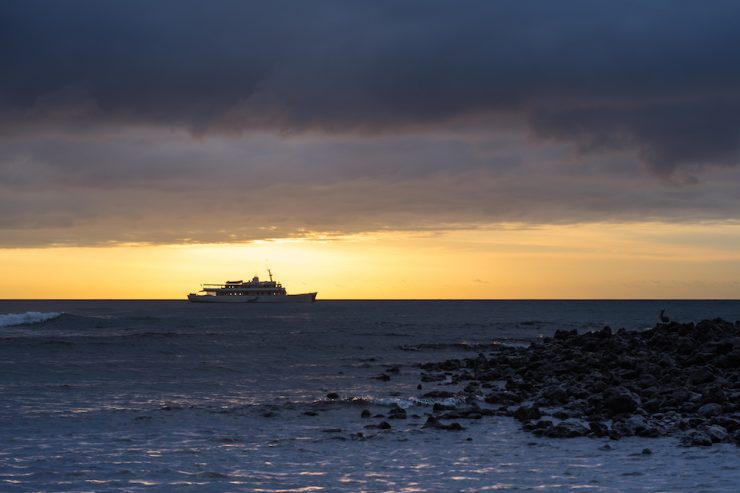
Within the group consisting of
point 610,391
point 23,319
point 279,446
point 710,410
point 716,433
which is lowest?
point 279,446

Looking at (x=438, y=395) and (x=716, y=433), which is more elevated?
(x=716, y=433)

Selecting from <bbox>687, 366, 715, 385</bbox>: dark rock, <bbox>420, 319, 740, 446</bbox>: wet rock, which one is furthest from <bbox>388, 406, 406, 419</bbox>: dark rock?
<bbox>687, 366, 715, 385</bbox>: dark rock

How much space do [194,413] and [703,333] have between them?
2693cm

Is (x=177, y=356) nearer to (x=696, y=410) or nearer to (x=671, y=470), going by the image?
(x=696, y=410)

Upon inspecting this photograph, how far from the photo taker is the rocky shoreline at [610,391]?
59.5ft

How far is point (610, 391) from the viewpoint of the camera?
2133 cm

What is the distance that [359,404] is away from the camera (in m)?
24.7

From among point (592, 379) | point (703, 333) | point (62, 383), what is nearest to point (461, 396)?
point (592, 379)

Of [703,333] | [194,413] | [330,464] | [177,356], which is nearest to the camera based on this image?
[330,464]

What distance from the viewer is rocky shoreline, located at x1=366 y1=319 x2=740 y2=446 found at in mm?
18141

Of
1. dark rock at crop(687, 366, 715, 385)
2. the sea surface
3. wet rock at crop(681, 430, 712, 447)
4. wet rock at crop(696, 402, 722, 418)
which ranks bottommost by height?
the sea surface

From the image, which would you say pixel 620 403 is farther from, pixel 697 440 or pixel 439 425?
pixel 439 425

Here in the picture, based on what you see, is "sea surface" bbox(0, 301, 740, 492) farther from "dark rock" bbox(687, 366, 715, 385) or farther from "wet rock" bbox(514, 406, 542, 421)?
"dark rock" bbox(687, 366, 715, 385)

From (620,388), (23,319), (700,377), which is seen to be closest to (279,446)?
(620,388)
